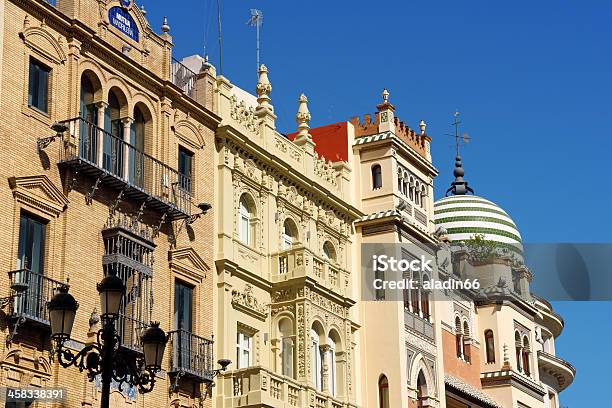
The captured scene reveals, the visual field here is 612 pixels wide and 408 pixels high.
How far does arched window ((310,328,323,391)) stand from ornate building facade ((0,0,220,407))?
462 centimetres

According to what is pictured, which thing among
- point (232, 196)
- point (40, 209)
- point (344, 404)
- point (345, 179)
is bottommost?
point (344, 404)

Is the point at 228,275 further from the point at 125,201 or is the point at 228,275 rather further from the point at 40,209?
the point at 40,209

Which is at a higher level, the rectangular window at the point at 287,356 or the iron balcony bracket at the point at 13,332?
the rectangular window at the point at 287,356

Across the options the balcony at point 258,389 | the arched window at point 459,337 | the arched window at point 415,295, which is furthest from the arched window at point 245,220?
the arched window at point 459,337

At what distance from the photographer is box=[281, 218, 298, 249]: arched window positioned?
36.8 m

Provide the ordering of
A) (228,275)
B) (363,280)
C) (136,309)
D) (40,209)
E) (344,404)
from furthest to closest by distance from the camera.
A: (363,280) < (344,404) < (228,275) < (136,309) < (40,209)

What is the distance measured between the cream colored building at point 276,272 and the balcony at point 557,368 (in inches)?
771

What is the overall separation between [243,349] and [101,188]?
715 cm

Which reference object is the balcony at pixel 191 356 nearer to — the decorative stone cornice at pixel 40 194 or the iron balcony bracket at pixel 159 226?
the iron balcony bracket at pixel 159 226

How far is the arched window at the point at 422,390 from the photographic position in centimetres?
4153

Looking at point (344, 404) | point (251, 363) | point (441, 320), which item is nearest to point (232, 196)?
point (251, 363)

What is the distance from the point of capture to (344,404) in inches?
1435

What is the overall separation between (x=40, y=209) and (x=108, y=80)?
4498 millimetres

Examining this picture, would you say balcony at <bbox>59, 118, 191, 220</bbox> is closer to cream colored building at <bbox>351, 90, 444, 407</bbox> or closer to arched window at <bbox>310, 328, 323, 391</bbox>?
arched window at <bbox>310, 328, 323, 391</bbox>
